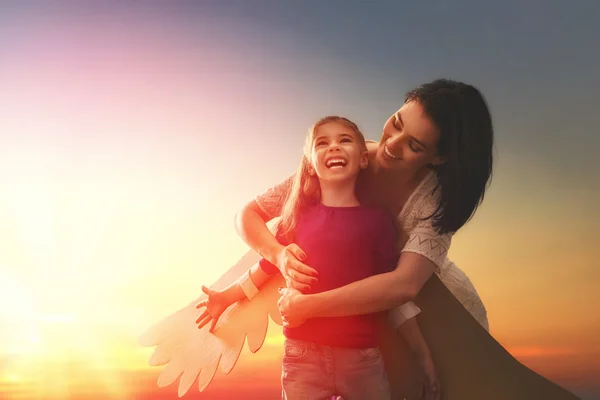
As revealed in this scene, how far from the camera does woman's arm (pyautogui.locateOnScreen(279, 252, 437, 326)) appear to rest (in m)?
1.86

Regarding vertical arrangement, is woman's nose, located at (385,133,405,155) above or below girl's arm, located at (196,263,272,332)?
above

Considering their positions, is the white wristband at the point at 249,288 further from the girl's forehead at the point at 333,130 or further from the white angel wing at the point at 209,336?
the girl's forehead at the point at 333,130

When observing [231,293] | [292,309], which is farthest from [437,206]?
[231,293]

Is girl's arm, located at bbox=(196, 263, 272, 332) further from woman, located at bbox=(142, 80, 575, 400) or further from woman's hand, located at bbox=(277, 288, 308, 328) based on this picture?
woman's hand, located at bbox=(277, 288, 308, 328)

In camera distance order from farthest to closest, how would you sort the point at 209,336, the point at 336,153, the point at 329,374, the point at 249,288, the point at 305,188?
the point at 209,336 < the point at 249,288 < the point at 305,188 < the point at 336,153 < the point at 329,374

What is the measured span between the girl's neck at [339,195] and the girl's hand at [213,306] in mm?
530

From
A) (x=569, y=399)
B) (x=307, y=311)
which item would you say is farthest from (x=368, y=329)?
(x=569, y=399)

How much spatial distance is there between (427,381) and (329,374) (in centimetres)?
46

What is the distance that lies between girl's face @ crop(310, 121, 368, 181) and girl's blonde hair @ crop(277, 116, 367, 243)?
0.06 ft

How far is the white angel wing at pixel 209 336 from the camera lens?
7.55 feet

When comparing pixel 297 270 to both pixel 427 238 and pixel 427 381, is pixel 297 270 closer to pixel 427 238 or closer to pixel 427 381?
pixel 427 238

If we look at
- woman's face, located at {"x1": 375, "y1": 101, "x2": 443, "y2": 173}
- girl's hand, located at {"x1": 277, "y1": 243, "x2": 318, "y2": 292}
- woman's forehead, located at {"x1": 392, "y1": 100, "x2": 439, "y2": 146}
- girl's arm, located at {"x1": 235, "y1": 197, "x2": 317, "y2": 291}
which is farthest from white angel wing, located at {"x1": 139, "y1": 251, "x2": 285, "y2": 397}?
woman's forehead, located at {"x1": 392, "y1": 100, "x2": 439, "y2": 146}

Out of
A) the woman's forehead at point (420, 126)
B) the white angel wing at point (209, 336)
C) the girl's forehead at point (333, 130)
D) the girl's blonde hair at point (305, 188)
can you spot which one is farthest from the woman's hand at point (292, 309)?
Answer: the woman's forehead at point (420, 126)

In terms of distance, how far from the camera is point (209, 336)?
2371 mm
